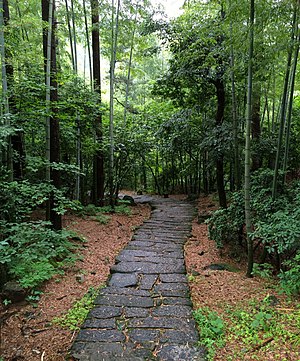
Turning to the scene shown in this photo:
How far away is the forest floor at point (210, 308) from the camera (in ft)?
6.65

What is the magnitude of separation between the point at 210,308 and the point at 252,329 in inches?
19.3

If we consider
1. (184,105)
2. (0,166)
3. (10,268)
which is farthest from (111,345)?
(184,105)

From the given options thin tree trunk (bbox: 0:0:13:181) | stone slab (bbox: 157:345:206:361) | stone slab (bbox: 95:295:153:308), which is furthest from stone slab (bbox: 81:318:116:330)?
thin tree trunk (bbox: 0:0:13:181)

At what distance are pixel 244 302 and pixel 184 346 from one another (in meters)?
0.95

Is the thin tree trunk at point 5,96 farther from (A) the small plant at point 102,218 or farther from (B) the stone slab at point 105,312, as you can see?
(A) the small plant at point 102,218

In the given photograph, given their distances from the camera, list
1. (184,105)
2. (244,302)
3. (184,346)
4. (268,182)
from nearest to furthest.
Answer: (184,346) → (244,302) → (268,182) → (184,105)

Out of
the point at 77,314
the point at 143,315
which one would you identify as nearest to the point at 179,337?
the point at 143,315

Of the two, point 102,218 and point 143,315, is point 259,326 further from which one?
point 102,218

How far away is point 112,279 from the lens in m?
3.24

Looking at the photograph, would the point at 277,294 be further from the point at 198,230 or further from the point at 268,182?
the point at 198,230

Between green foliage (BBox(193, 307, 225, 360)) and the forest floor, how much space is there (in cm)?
3

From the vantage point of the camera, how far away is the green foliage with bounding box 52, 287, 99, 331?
2399 millimetres

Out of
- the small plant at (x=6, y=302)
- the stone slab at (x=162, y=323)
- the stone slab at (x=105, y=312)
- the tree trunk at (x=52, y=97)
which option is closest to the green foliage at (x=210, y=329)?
the stone slab at (x=162, y=323)

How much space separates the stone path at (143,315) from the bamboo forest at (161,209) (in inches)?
1.0
